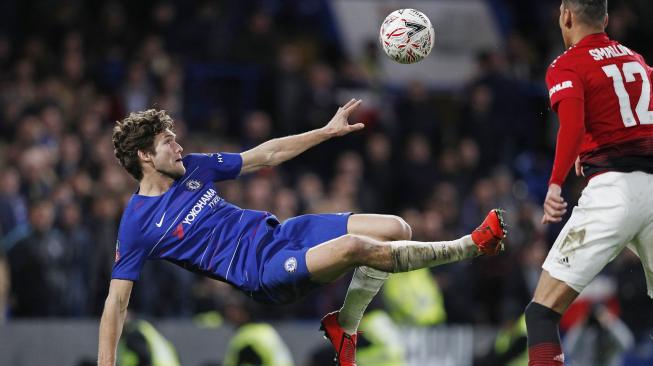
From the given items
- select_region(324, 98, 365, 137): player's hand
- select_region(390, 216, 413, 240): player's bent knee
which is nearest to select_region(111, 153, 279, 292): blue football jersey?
select_region(324, 98, 365, 137): player's hand

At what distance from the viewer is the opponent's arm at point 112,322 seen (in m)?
8.30

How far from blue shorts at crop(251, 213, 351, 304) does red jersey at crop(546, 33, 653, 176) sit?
1939mm

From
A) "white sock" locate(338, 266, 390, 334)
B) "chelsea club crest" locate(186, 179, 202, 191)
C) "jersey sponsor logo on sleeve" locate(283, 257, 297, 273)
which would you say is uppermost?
"chelsea club crest" locate(186, 179, 202, 191)

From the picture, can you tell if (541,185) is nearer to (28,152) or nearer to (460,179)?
(460,179)

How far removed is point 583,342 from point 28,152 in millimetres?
7145

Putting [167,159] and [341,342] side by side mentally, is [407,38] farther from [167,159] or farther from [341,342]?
[341,342]

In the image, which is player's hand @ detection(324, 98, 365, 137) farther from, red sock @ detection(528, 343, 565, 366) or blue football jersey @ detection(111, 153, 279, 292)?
red sock @ detection(528, 343, 565, 366)

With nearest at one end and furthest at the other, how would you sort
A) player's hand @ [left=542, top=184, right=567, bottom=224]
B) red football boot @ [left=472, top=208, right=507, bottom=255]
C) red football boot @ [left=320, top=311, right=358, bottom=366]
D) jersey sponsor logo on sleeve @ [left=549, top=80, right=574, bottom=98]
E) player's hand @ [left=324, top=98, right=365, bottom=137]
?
player's hand @ [left=542, top=184, right=567, bottom=224], jersey sponsor logo on sleeve @ [left=549, top=80, right=574, bottom=98], red football boot @ [left=472, top=208, right=507, bottom=255], red football boot @ [left=320, top=311, right=358, bottom=366], player's hand @ [left=324, top=98, right=365, bottom=137]

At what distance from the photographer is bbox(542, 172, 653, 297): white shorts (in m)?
7.51

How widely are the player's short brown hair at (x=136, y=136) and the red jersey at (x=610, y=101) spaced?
2962 millimetres

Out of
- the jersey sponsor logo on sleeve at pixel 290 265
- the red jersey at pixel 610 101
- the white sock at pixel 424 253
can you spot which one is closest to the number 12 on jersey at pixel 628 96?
the red jersey at pixel 610 101

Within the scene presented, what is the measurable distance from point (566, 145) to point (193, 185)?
286 centimetres

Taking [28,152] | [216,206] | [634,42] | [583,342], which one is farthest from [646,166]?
[634,42]

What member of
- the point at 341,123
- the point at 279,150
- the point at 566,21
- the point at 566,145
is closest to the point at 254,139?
the point at 279,150
